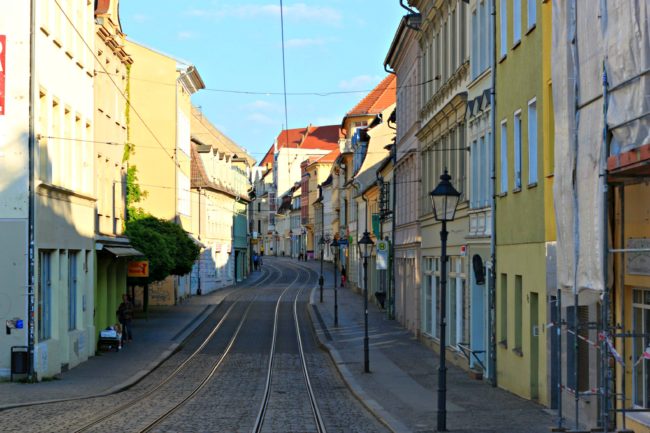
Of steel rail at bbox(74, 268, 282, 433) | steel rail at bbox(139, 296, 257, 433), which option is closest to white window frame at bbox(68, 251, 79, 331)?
steel rail at bbox(74, 268, 282, 433)

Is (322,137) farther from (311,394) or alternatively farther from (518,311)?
(518,311)

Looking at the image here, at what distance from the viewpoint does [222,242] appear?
8019 cm

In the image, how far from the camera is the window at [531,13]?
19.4 meters

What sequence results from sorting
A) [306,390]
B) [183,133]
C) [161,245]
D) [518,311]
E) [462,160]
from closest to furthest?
1. [518,311]
2. [306,390]
3. [462,160]
4. [161,245]
5. [183,133]

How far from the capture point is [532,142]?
1989 cm

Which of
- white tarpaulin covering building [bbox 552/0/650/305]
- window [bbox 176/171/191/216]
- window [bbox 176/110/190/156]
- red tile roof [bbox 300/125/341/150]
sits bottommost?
white tarpaulin covering building [bbox 552/0/650/305]

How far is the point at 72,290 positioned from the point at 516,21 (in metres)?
14.7

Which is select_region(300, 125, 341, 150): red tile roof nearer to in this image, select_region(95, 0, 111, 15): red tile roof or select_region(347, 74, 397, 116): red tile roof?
select_region(347, 74, 397, 116): red tile roof

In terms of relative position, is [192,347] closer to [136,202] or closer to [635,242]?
[136,202]

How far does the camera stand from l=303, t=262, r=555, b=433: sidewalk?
56.6 ft

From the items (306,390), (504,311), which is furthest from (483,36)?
(306,390)

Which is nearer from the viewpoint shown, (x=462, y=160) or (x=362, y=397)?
(x=362, y=397)

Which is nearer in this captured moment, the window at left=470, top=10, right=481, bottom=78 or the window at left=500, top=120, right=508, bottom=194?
the window at left=500, top=120, right=508, bottom=194

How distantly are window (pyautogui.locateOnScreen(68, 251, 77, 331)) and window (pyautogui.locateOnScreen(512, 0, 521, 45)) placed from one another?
1382 cm
